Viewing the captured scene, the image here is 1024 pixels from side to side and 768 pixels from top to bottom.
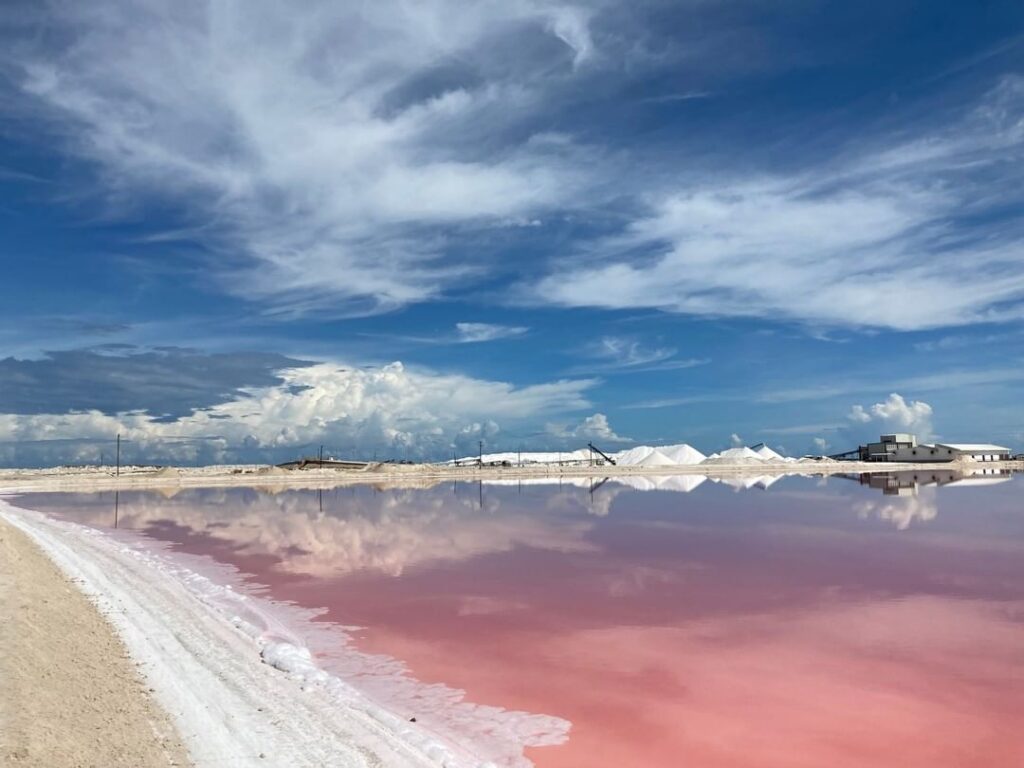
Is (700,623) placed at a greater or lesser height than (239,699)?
lesser

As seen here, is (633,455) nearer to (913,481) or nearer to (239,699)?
(913,481)

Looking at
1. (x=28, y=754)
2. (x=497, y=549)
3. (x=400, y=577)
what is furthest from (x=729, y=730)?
(x=497, y=549)

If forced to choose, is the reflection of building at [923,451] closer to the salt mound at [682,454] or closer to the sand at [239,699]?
the salt mound at [682,454]

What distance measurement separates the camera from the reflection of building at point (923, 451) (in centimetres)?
15062

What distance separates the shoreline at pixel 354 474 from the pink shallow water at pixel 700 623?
58.9 m

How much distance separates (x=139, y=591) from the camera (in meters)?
19.4

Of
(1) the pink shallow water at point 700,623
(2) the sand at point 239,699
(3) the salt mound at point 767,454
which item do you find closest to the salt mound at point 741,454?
(3) the salt mound at point 767,454

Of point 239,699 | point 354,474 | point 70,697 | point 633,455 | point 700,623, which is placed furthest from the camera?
point 633,455

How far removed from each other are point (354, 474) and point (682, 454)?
286 ft

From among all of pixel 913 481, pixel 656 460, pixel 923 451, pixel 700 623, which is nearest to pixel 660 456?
pixel 656 460

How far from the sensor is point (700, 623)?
1789 centimetres

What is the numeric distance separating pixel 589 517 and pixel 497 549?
1598 cm

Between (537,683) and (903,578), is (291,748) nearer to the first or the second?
(537,683)

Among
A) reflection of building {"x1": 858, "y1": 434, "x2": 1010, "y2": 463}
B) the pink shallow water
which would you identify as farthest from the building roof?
the pink shallow water
